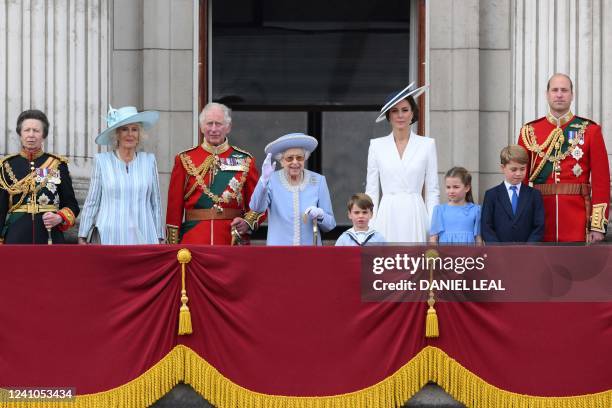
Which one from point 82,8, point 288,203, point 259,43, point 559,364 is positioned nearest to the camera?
point 559,364

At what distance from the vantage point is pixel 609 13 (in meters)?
12.6

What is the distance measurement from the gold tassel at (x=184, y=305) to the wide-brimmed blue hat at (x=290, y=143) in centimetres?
119

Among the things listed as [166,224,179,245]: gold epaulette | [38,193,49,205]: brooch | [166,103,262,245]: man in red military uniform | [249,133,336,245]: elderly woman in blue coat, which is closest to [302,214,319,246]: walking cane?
[249,133,336,245]: elderly woman in blue coat

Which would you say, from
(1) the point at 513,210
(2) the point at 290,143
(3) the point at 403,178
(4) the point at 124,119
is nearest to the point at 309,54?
(3) the point at 403,178

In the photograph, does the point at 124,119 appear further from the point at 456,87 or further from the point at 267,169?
the point at 456,87

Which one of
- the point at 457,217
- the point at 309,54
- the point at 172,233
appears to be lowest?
the point at 172,233

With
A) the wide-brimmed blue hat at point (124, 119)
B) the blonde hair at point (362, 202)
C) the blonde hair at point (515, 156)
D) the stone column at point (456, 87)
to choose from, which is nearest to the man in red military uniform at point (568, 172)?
the blonde hair at point (515, 156)

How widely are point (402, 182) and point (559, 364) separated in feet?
6.30

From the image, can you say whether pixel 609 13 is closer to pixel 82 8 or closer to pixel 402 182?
pixel 402 182

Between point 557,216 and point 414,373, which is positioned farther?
point 557,216

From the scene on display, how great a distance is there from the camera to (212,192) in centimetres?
1067

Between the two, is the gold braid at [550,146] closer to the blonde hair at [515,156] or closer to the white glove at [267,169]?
the blonde hair at [515,156]

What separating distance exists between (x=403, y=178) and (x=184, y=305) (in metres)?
2.06

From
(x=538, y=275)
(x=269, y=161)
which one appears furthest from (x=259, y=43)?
(x=538, y=275)
